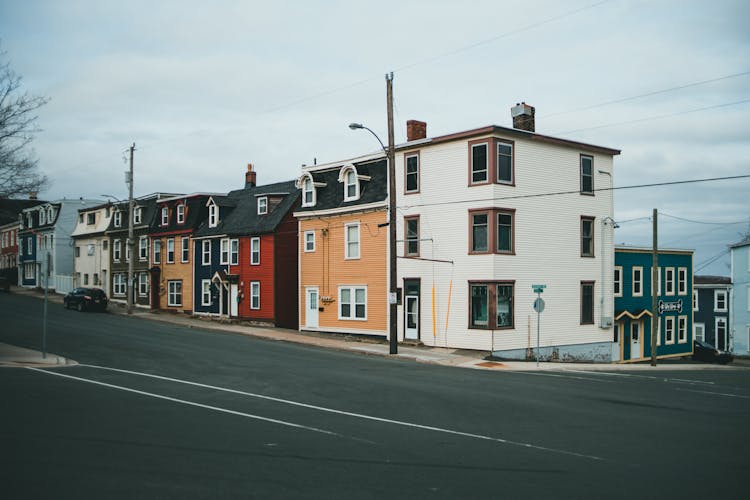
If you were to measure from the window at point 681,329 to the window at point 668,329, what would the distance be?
81 cm

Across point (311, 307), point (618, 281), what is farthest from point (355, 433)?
point (618, 281)

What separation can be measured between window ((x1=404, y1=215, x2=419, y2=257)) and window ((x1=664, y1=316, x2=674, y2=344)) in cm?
2238

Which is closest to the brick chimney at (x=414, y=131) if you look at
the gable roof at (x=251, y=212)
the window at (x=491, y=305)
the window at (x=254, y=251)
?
the window at (x=491, y=305)

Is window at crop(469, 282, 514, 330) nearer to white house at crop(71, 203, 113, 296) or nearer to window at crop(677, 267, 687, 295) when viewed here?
→ window at crop(677, 267, 687, 295)

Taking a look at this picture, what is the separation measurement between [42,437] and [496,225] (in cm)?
2248

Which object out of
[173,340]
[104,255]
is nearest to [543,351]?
[173,340]

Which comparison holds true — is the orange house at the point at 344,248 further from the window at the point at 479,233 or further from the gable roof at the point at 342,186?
the window at the point at 479,233

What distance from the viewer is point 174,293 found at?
168 ft

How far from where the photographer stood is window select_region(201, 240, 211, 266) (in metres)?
47.5

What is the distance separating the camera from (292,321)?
42562 millimetres

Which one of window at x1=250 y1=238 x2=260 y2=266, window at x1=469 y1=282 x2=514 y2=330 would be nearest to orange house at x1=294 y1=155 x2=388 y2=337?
window at x1=250 y1=238 x2=260 y2=266

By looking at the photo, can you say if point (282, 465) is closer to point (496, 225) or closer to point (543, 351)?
point (496, 225)

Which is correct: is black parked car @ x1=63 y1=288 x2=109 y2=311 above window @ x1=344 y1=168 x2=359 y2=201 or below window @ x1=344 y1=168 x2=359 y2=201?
below

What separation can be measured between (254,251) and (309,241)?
5.64 meters
